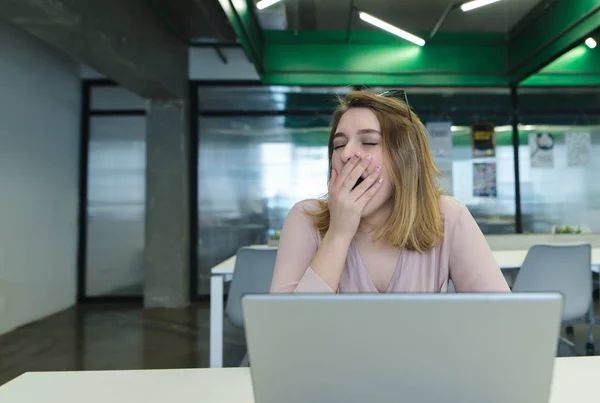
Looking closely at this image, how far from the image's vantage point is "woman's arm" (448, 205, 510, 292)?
97cm

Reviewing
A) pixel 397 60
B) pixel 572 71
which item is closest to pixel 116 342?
pixel 397 60

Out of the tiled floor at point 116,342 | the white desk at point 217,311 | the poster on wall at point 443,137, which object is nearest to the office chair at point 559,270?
the white desk at point 217,311

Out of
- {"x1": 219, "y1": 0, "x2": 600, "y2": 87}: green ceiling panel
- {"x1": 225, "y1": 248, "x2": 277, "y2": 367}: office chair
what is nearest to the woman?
{"x1": 225, "y1": 248, "x2": 277, "y2": 367}: office chair

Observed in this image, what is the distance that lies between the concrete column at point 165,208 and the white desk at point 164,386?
414cm

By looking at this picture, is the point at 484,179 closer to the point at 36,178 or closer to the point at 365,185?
the point at 365,185

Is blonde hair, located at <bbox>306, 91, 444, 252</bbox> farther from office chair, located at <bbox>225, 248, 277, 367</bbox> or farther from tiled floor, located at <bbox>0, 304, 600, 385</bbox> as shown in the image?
tiled floor, located at <bbox>0, 304, 600, 385</bbox>

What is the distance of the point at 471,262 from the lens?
99 centimetres

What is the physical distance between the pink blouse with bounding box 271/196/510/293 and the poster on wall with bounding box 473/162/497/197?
15.4ft

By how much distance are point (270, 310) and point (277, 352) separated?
0.05m

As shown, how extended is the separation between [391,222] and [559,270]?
1937 millimetres

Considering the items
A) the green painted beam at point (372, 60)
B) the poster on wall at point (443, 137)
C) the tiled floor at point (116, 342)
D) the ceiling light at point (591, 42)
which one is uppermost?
the green painted beam at point (372, 60)

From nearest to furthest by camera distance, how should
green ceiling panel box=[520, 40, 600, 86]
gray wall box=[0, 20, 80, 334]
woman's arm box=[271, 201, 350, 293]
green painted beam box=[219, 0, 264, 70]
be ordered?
1. woman's arm box=[271, 201, 350, 293]
2. green painted beam box=[219, 0, 264, 70]
3. gray wall box=[0, 20, 80, 334]
4. green ceiling panel box=[520, 40, 600, 86]

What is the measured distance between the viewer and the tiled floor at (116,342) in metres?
2.89

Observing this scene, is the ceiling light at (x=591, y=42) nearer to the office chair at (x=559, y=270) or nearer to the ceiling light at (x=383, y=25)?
the ceiling light at (x=383, y=25)
